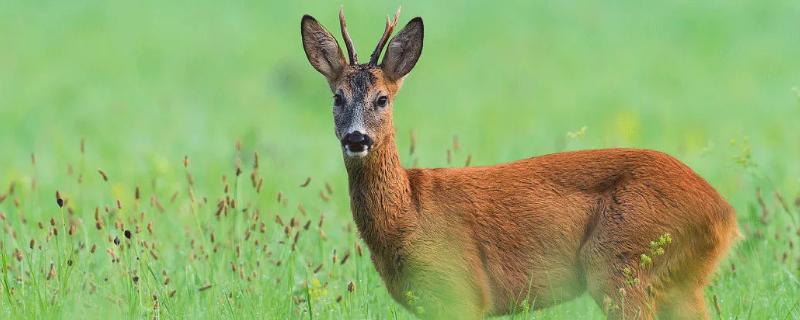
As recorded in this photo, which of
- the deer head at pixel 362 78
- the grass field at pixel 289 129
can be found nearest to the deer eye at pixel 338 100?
the deer head at pixel 362 78

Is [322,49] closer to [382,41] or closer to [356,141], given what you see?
[382,41]

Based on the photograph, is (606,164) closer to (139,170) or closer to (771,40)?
(139,170)

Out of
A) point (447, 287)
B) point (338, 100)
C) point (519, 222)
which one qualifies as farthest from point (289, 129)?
point (447, 287)

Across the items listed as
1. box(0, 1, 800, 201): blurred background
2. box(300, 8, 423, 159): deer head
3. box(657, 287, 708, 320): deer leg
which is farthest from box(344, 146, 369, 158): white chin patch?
box(0, 1, 800, 201): blurred background

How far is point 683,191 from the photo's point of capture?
22.9 ft

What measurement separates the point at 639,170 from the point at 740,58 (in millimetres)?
11142

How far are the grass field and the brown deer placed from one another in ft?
0.66

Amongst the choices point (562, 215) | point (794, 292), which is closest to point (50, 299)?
point (562, 215)

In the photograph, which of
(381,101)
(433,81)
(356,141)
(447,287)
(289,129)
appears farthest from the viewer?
(433,81)

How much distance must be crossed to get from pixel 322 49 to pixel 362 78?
0.37 m

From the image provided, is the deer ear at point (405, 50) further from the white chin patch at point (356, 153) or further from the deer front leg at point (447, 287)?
the deer front leg at point (447, 287)

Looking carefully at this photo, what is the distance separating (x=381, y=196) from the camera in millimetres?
7250

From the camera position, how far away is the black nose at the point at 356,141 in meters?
6.98

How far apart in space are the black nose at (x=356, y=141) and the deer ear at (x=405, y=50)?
1.84ft
